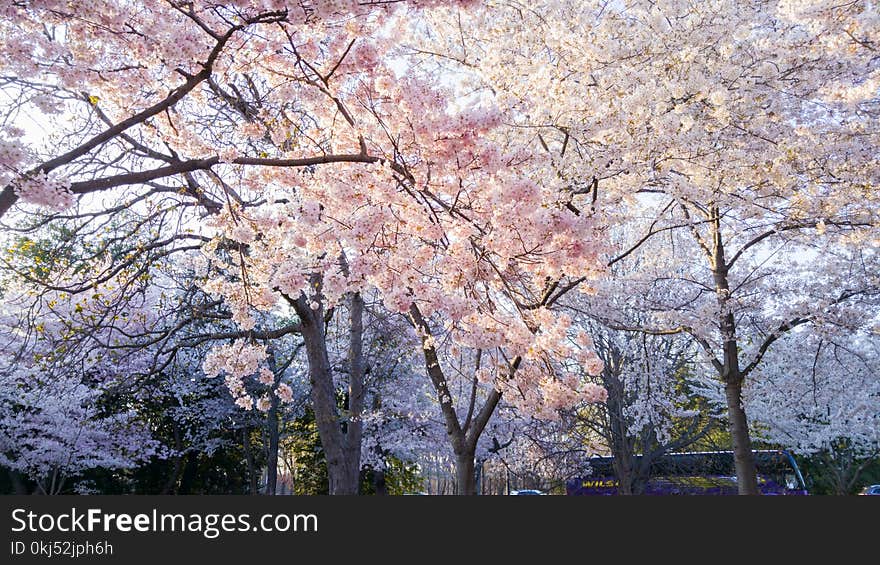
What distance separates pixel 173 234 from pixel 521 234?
5.14 metres

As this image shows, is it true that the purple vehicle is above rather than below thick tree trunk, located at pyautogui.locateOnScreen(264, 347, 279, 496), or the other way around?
below

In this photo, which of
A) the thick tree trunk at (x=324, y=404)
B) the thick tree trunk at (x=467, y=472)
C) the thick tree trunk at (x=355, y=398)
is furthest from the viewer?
the thick tree trunk at (x=355, y=398)

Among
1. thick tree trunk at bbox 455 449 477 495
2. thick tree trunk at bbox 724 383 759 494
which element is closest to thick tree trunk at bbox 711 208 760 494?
thick tree trunk at bbox 724 383 759 494

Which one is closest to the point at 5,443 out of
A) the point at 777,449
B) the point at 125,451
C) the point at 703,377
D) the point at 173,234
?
the point at 125,451

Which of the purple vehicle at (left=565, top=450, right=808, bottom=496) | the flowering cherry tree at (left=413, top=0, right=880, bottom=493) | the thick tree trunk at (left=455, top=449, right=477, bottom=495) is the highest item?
the flowering cherry tree at (left=413, top=0, right=880, bottom=493)

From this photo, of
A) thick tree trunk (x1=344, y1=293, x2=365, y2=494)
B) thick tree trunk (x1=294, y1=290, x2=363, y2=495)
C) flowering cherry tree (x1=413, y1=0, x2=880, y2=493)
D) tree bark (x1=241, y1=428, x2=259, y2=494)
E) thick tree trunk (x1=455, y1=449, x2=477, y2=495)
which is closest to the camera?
flowering cherry tree (x1=413, y1=0, x2=880, y2=493)

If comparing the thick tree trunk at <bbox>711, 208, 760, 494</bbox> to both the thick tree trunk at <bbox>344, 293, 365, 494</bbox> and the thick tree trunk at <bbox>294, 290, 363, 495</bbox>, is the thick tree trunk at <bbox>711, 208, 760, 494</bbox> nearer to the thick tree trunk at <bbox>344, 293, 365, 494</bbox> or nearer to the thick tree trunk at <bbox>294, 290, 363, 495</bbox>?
the thick tree trunk at <bbox>344, 293, 365, 494</bbox>

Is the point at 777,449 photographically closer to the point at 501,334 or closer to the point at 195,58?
the point at 501,334

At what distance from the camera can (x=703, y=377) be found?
17.5 m

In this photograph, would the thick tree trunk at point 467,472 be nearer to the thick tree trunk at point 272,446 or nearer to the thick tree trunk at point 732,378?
the thick tree trunk at point 732,378

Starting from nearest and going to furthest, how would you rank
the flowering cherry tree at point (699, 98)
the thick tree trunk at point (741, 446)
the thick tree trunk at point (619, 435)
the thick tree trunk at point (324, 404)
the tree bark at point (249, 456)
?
the flowering cherry tree at point (699, 98) < the thick tree trunk at point (324, 404) < the thick tree trunk at point (741, 446) < the thick tree trunk at point (619, 435) < the tree bark at point (249, 456)

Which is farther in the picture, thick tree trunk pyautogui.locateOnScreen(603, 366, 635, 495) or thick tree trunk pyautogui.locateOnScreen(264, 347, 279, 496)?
thick tree trunk pyautogui.locateOnScreen(264, 347, 279, 496)

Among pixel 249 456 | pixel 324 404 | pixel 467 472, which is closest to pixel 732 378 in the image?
pixel 467 472

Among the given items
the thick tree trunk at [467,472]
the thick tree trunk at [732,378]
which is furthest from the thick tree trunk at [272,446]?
the thick tree trunk at [732,378]
